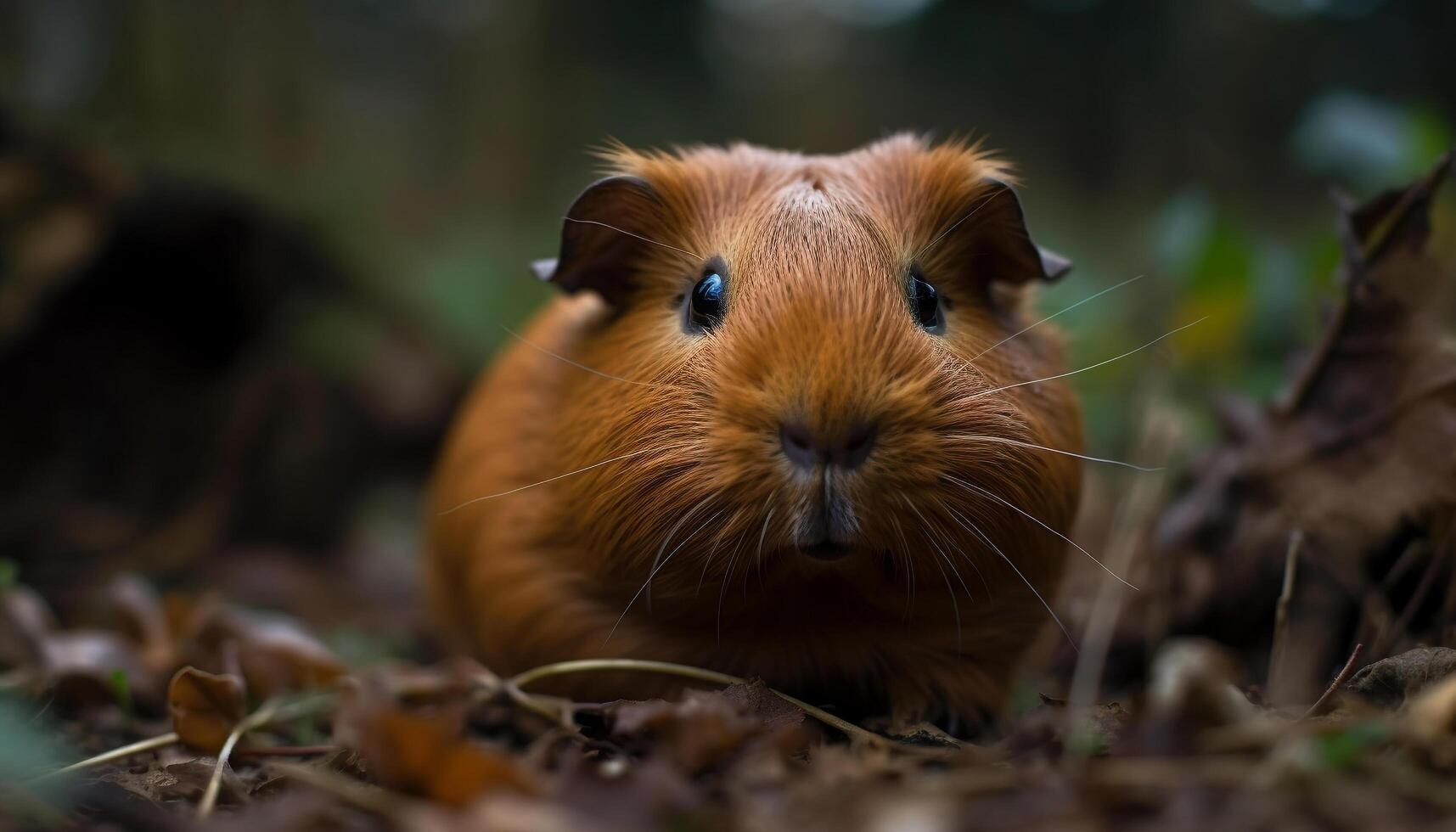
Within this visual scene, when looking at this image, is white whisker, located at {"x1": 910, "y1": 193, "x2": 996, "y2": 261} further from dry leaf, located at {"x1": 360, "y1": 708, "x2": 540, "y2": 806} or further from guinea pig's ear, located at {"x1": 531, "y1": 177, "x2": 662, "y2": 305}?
dry leaf, located at {"x1": 360, "y1": 708, "x2": 540, "y2": 806}

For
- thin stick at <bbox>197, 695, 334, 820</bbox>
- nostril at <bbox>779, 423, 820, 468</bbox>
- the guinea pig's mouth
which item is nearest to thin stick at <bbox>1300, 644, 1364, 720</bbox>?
the guinea pig's mouth

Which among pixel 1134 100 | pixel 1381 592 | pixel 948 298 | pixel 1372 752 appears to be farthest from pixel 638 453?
pixel 1134 100

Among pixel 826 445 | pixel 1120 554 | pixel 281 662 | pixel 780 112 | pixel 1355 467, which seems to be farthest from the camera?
pixel 780 112

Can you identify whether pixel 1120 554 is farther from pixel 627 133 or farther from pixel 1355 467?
pixel 627 133

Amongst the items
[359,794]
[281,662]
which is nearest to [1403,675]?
[359,794]

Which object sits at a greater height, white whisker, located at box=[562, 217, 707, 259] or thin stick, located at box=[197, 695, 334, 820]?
white whisker, located at box=[562, 217, 707, 259]
